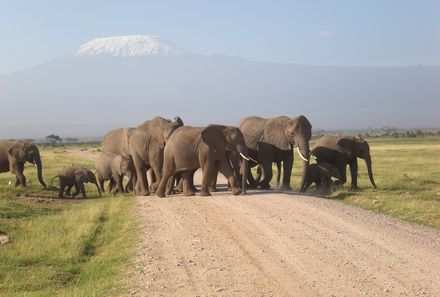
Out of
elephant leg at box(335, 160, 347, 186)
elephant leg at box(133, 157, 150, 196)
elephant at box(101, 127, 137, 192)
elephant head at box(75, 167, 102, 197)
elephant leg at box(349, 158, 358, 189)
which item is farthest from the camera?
elephant at box(101, 127, 137, 192)

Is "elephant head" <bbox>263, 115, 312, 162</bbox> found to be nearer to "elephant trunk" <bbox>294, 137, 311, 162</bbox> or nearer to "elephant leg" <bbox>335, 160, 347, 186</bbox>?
"elephant trunk" <bbox>294, 137, 311, 162</bbox>

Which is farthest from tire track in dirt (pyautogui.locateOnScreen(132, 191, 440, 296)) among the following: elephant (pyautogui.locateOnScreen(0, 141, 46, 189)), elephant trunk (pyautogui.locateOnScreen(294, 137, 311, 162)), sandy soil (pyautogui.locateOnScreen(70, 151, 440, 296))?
elephant (pyautogui.locateOnScreen(0, 141, 46, 189))

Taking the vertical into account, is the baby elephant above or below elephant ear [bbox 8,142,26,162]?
below

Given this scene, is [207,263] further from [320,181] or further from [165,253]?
[320,181]

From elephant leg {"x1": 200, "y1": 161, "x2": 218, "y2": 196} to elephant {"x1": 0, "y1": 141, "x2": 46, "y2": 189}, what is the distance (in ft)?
45.7

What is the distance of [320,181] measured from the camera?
28188 millimetres

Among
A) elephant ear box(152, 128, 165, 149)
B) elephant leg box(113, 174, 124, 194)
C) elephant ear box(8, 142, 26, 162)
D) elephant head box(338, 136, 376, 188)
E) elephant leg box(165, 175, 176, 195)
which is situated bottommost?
elephant leg box(113, 174, 124, 194)

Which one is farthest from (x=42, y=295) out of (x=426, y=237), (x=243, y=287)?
(x=426, y=237)

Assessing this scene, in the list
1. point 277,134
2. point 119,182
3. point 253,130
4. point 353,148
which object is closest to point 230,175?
point 277,134

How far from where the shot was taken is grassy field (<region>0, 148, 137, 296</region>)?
37.4ft

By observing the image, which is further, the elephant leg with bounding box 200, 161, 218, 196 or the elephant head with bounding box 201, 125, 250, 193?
the elephant head with bounding box 201, 125, 250, 193

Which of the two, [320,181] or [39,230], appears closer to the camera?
[39,230]

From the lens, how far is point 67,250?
47.9 ft

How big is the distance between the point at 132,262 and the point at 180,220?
14.9 ft
